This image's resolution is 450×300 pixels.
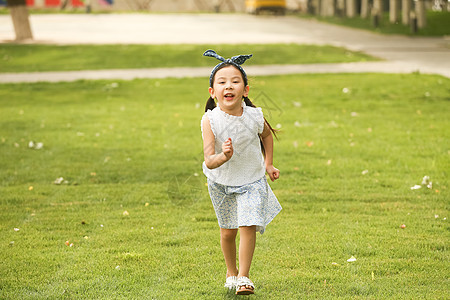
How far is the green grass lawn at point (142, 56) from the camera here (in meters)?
18.2

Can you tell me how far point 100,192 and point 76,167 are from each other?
3.76ft

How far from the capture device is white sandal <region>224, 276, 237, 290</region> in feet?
13.5

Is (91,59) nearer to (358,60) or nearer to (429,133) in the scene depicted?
(358,60)

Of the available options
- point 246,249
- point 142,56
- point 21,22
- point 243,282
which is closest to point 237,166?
point 246,249

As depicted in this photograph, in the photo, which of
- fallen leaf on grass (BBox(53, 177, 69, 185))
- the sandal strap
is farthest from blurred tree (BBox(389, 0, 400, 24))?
the sandal strap

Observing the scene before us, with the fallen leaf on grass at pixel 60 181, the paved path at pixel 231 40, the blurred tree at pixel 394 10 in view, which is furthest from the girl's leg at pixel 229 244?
the blurred tree at pixel 394 10

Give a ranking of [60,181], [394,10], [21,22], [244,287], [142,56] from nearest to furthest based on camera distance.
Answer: [244,287] < [60,181] < [142,56] < [21,22] < [394,10]

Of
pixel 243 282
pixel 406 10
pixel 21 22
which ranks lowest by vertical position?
pixel 406 10

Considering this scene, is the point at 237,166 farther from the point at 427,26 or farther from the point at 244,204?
the point at 427,26

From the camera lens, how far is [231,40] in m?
24.8

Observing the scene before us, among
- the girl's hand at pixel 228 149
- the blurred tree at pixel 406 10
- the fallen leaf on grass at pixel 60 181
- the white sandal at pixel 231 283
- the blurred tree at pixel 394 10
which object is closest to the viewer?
the girl's hand at pixel 228 149

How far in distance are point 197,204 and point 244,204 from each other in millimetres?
2386

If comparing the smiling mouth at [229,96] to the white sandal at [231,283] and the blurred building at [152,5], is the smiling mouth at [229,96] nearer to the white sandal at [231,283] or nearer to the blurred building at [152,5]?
the white sandal at [231,283]

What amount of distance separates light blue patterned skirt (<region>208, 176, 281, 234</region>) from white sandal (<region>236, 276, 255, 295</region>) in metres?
0.29
